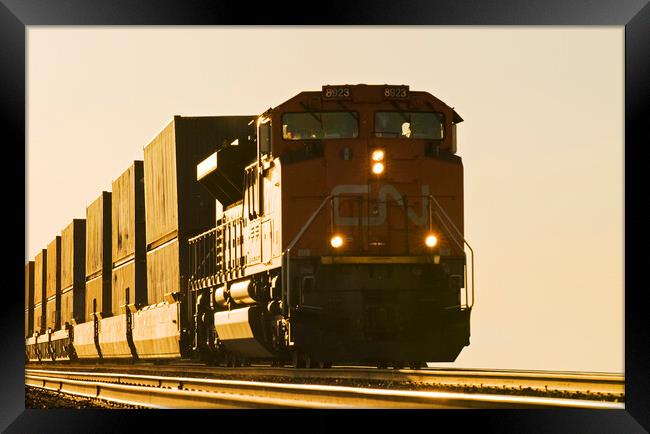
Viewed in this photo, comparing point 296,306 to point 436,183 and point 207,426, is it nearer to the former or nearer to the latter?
point 436,183

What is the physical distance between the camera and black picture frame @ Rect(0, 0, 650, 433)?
39.8ft

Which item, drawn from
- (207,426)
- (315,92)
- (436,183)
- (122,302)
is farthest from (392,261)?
(122,302)

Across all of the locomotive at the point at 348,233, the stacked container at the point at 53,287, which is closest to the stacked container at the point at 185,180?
the locomotive at the point at 348,233

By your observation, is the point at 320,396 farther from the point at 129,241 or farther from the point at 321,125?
the point at 129,241

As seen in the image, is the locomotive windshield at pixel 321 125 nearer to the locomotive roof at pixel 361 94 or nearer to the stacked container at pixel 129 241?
the locomotive roof at pixel 361 94

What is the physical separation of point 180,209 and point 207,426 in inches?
529

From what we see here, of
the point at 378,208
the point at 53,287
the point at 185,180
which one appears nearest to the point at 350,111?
the point at 378,208

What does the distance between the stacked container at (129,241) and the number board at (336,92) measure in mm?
13313

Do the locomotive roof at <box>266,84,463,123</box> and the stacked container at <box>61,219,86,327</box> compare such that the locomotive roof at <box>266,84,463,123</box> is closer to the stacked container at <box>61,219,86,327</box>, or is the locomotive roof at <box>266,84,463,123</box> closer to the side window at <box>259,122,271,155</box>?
the side window at <box>259,122,271,155</box>

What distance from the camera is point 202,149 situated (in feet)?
82.7

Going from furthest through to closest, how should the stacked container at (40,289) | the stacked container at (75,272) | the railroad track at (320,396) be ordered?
the stacked container at (40,289) < the stacked container at (75,272) < the railroad track at (320,396)

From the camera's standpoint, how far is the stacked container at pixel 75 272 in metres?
40.1

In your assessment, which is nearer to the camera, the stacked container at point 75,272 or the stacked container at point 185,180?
the stacked container at point 185,180

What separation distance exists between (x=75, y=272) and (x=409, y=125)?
24.2 metres
